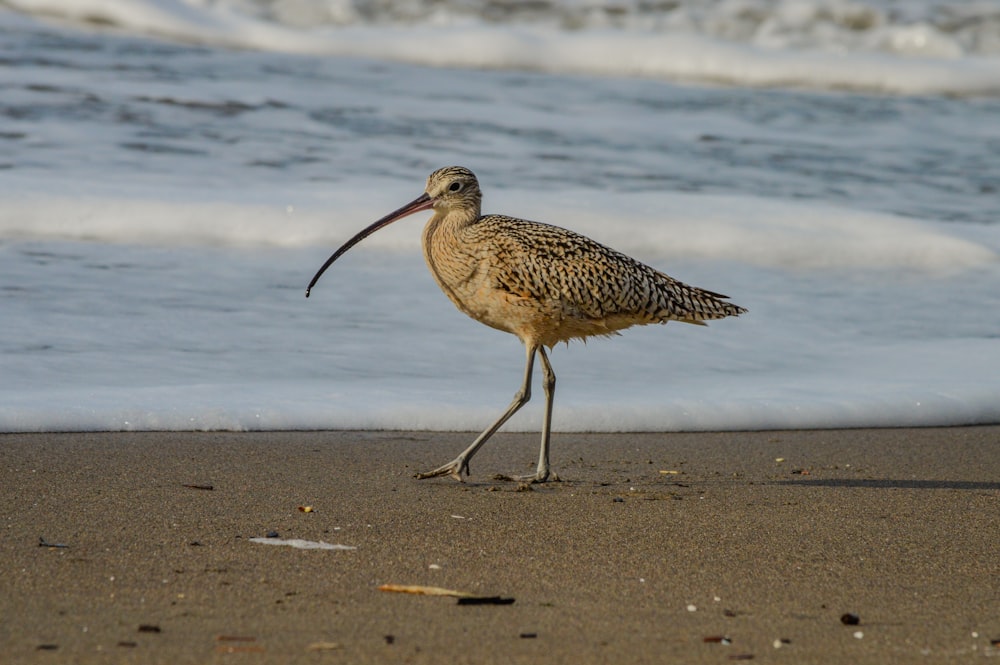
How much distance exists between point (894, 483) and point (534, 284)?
157 cm

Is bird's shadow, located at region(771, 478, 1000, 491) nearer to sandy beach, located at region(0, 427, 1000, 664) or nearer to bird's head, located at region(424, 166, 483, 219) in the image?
sandy beach, located at region(0, 427, 1000, 664)

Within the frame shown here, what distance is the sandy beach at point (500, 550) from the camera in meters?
3.21

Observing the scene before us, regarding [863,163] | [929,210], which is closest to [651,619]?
[929,210]

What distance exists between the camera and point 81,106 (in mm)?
12234

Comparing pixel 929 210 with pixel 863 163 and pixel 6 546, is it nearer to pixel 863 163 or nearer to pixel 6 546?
pixel 863 163

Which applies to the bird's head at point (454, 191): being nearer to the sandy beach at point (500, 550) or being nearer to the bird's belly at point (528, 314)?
the bird's belly at point (528, 314)

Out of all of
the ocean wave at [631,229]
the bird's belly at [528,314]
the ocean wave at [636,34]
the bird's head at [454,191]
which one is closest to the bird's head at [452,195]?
the bird's head at [454,191]

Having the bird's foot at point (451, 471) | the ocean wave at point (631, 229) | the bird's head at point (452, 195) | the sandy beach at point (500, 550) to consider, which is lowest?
the sandy beach at point (500, 550)

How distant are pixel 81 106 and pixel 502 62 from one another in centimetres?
626

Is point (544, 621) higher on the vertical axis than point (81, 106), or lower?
lower

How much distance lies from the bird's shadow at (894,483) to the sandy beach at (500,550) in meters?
0.02

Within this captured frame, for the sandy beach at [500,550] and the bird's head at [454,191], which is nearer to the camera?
the sandy beach at [500,550]

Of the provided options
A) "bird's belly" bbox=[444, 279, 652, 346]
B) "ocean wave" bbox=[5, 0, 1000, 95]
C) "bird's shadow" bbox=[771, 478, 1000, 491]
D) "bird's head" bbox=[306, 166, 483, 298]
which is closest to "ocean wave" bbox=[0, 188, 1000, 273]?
"bird's head" bbox=[306, 166, 483, 298]

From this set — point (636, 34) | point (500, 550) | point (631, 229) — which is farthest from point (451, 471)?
point (636, 34)
